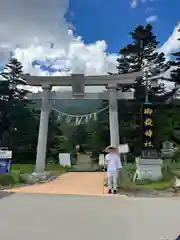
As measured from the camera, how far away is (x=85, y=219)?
5891 millimetres

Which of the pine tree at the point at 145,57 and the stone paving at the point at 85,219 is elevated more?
the pine tree at the point at 145,57

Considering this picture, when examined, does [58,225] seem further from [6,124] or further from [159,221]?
[6,124]

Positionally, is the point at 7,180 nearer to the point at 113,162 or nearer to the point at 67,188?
the point at 67,188

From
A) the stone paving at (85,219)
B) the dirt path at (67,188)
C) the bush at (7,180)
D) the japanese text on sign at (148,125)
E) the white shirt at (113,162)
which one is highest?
the japanese text on sign at (148,125)

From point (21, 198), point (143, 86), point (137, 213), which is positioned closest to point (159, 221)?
point (137, 213)

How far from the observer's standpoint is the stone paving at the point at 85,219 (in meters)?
4.85

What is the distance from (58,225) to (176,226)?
68.5 inches

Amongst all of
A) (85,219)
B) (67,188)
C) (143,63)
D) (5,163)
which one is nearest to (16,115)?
(143,63)

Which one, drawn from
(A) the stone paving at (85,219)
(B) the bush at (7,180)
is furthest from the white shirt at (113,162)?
(B) the bush at (7,180)

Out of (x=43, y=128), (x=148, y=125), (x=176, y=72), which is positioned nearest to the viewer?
(x=148, y=125)

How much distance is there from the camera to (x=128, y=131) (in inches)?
1081

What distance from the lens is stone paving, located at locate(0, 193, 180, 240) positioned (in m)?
4.85

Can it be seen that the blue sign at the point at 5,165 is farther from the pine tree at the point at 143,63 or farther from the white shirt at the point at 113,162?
the pine tree at the point at 143,63

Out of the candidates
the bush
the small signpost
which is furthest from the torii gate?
the bush
